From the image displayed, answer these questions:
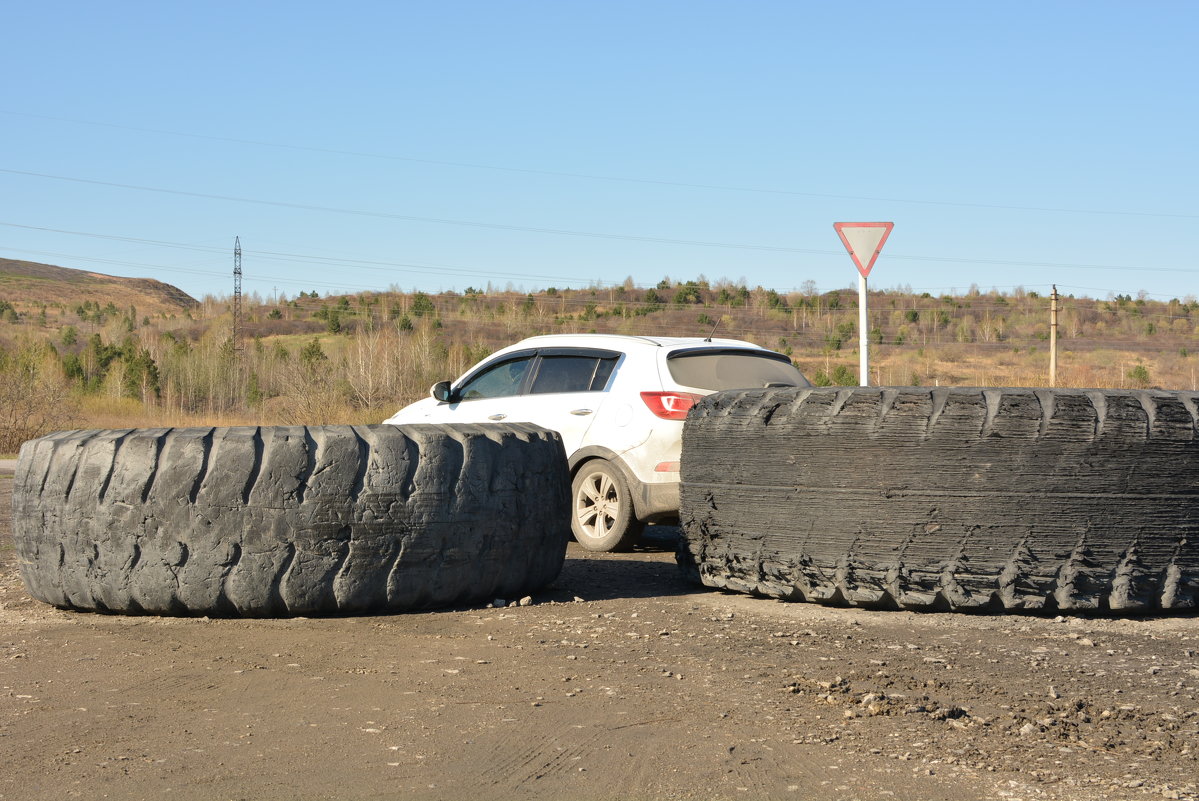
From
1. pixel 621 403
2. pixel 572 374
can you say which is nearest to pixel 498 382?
pixel 572 374

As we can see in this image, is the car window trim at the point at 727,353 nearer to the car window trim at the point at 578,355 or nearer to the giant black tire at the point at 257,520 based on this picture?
the car window trim at the point at 578,355

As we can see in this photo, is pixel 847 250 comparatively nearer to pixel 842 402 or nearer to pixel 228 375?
pixel 842 402

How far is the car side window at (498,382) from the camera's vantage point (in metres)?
9.84

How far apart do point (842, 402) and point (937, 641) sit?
147cm

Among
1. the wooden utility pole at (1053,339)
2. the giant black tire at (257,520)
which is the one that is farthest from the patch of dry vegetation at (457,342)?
the giant black tire at (257,520)

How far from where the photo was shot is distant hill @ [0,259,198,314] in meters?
113

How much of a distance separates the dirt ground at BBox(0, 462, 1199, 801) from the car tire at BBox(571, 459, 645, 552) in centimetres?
254

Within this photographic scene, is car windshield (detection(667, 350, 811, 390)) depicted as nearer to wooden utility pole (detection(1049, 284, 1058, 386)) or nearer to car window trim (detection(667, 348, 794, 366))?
car window trim (detection(667, 348, 794, 366))

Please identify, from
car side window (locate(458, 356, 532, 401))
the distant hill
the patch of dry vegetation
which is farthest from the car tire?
the distant hill

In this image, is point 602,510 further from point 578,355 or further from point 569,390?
point 578,355

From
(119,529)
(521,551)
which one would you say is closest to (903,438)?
(521,551)

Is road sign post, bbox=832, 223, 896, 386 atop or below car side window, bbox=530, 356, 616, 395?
atop

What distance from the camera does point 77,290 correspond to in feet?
400

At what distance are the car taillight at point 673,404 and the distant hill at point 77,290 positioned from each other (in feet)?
345
